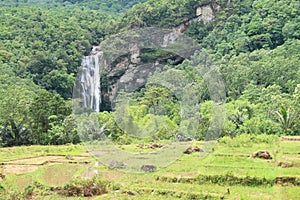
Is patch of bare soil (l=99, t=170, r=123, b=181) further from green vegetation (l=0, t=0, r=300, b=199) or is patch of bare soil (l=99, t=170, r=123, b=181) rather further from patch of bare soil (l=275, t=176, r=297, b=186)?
patch of bare soil (l=275, t=176, r=297, b=186)

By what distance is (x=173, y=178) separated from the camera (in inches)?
466

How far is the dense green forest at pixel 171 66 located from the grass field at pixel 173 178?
453cm

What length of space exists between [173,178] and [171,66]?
51.1 feet

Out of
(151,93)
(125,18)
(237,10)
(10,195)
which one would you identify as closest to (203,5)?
(237,10)

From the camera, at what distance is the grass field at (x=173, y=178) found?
Answer: 1054cm

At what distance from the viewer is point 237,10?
49.9 meters

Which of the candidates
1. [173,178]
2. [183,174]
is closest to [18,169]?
[173,178]

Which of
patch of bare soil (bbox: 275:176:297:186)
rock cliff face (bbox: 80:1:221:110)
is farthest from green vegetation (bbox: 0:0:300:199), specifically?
rock cliff face (bbox: 80:1:221:110)

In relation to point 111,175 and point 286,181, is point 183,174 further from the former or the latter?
point 286,181

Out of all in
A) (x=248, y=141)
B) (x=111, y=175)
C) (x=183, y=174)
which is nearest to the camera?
(x=183, y=174)

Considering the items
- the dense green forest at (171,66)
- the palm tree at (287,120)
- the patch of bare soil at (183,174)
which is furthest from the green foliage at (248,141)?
the patch of bare soil at (183,174)

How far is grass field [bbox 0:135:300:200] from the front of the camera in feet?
34.6

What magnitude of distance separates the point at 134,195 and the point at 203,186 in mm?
1864

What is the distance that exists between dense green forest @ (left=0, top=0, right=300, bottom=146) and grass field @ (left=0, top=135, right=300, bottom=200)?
14.9 feet
